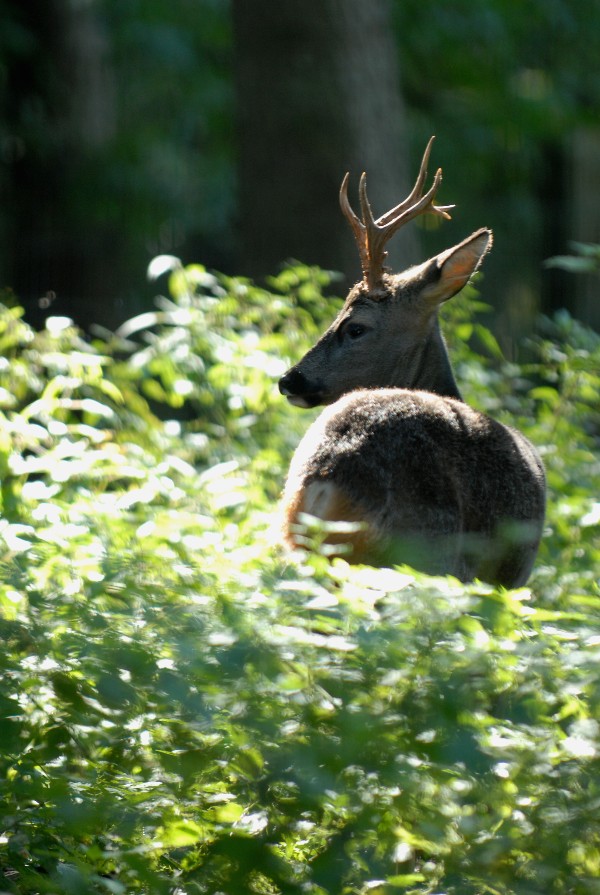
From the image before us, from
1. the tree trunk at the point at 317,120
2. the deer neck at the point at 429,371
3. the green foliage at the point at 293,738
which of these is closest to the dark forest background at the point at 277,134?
the tree trunk at the point at 317,120

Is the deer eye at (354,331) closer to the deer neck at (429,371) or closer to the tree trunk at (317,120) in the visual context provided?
the deer neck at (429,371)

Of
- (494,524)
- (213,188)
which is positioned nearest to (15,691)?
(494,524)

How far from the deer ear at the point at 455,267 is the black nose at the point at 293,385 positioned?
→ 2.02ft

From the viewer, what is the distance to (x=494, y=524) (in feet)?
14.2

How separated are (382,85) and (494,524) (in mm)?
5374

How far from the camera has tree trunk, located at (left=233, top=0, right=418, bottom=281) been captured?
8711 mm

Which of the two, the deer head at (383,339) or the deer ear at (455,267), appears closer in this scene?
the deer ear at (455,267)

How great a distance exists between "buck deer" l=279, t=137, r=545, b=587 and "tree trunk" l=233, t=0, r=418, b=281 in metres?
3.21

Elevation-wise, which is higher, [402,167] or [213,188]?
[402,167]

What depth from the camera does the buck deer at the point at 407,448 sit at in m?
3.89

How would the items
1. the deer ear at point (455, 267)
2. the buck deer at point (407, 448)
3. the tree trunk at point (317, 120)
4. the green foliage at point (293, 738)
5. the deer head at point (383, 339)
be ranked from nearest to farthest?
1. the green foliage at point (293, 738)
2. the buck deer at point (407, 448)
3. the deer ear at point (455, 267)
4. the deer head at point (383, 339)
5. the tree trunk at point (317, 120)

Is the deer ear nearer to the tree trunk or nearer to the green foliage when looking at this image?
the green foliage

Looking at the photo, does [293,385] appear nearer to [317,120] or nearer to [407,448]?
[407,448]

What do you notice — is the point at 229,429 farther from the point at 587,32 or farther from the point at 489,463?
the point at 587,32
